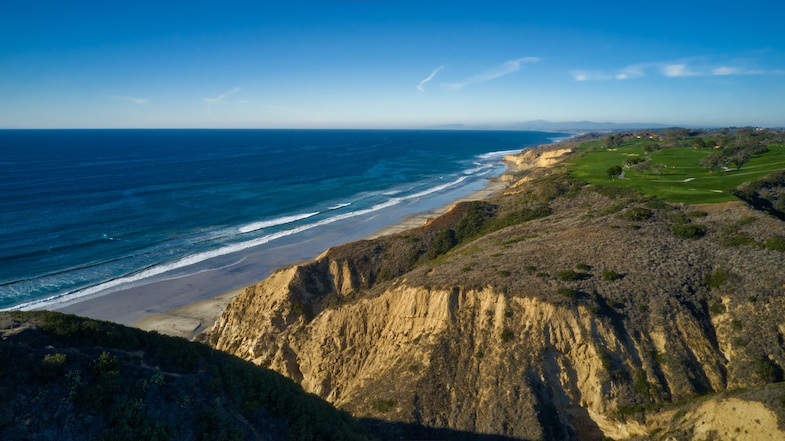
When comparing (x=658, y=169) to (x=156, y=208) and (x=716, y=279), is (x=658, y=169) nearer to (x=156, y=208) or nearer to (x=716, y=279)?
(x=716, y=279)

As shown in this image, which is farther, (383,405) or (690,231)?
(690,231)

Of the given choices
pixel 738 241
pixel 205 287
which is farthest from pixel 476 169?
pixel 738 241

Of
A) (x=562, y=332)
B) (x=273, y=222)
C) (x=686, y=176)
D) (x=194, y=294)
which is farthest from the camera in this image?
(x=273, y=222)

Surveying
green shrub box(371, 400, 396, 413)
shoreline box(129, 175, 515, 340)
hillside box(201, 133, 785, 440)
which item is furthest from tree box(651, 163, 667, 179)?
shoreline box(129, 175, 515, 340)

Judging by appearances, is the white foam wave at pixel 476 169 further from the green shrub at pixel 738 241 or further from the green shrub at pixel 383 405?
the green shrub at pixel 383 405

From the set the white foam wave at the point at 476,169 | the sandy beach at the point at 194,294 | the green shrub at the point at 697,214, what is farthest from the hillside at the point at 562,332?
the white foam wave at the point at 476,169

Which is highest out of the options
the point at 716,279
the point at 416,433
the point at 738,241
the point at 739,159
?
the point at 739,159

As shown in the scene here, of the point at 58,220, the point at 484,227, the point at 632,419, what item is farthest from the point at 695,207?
the point at 58,220

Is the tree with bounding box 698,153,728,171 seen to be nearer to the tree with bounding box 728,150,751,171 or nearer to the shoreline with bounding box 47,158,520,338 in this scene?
the tree with bounding box 728,150,751,171
